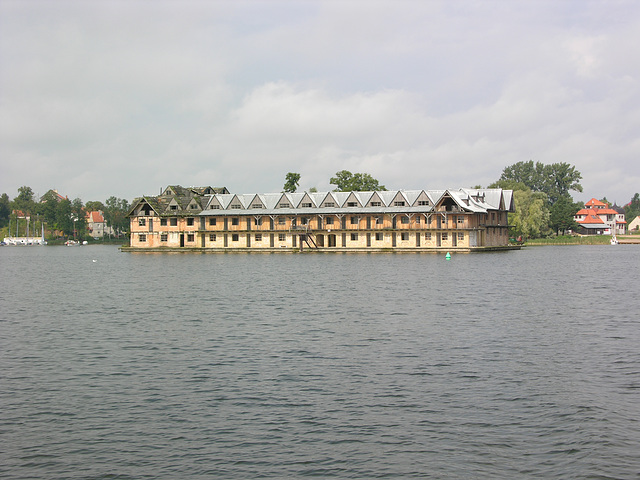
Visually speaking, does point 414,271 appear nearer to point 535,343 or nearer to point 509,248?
point 535,343

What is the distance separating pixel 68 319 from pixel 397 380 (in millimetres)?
19971

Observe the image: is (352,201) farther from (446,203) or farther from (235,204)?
(235,204)

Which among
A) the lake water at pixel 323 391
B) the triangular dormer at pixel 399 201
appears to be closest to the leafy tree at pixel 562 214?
the triangular dormer at pixel 399 201

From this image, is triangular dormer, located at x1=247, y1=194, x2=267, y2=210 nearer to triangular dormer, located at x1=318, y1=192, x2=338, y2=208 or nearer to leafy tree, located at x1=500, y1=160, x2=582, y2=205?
triangular dormer, located at x1=318, y1=192, x2=338, y2=208

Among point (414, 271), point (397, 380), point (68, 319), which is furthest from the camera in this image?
point (414, 271)

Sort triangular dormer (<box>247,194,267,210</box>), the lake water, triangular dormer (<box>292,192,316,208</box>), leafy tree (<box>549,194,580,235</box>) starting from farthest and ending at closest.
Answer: leafy tree (<box>549,194,580,235</box>) → triangular dormer (<box>247,194,267,210</box>) → triangular dormer (<box>292,192,316,208</box>) → the lake water

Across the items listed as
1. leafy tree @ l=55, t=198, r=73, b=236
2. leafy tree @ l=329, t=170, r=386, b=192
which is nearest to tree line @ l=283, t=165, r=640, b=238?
leafy tree @ l=329, t=170, r=386, b=192

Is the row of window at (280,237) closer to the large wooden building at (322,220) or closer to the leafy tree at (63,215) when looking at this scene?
the large wooden building at (322,220)

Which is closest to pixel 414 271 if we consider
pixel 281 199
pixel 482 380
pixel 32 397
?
pixel 482 380

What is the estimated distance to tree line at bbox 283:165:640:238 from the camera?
13000cm

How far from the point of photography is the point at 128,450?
1371 cm

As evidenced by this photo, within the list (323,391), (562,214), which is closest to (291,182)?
(562,214)

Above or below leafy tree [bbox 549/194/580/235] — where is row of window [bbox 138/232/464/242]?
below

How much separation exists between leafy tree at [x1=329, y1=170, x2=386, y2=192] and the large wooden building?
735 inches
